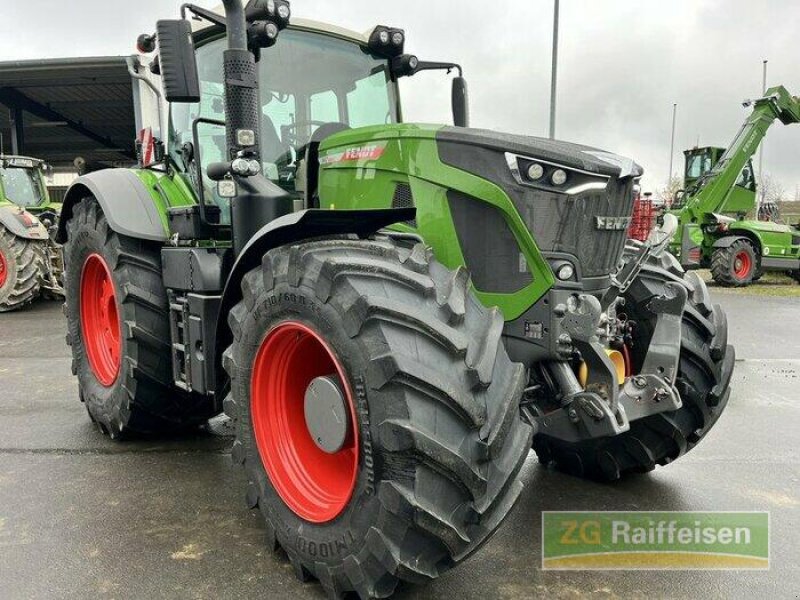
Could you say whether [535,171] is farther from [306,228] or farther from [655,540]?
[655,540]

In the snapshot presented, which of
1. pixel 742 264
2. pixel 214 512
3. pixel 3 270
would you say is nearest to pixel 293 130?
pixel 214 512

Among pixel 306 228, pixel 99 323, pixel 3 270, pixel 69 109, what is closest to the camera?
pixel 306 228

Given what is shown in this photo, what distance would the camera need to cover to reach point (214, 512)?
10.6 feet

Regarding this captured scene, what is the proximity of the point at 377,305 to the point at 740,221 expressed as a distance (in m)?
15.7

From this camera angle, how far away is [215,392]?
3.30m

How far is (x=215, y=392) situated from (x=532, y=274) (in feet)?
5.49

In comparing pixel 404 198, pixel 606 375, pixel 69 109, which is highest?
pixel 69 109

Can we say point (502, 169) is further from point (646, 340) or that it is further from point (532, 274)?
point (646, 340)

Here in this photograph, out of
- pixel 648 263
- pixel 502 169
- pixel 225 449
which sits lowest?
pixel 225 449

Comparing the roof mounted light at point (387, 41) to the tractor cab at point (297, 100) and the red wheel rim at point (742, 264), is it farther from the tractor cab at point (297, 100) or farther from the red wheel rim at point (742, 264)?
the red wheel rim at point (742, 264)

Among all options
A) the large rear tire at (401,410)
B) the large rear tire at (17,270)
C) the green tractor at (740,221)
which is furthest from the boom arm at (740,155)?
the large rear tire at (401,410)

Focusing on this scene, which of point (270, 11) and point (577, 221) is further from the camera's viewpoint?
point (270, 11)

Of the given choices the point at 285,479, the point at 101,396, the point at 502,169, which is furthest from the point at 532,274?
the point at 101,396

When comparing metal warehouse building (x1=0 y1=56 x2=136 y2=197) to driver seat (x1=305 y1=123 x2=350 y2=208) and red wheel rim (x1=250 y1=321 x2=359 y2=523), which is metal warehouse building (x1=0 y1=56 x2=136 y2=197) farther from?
red wheel rim (x1=250 y1=321 x2=359 y2=523)
